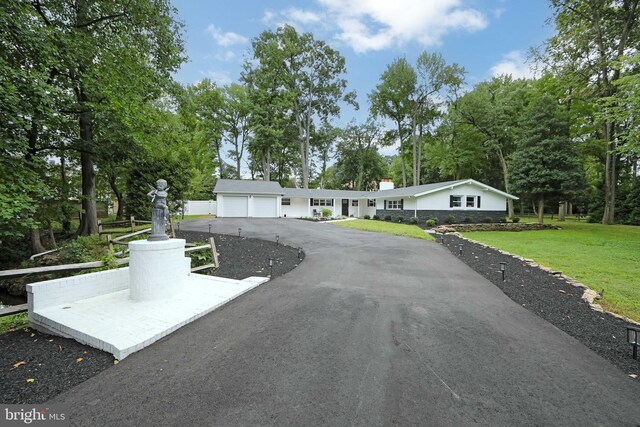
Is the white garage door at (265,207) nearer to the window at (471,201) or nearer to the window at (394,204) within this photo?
the window at (394,204)

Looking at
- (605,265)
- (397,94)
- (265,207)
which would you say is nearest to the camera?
(605,265)

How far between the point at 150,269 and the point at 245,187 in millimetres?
22796

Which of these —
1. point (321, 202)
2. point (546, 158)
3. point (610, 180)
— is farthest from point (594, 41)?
point (321, 202)

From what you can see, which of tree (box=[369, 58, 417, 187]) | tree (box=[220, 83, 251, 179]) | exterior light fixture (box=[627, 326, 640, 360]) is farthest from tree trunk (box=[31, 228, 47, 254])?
tree (box=[369, 58, 417, 187])

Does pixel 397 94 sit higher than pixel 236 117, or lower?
higher

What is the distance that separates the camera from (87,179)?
11453 millimetres

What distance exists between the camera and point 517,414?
2.13 m

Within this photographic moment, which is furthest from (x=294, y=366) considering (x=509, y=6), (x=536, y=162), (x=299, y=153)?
(x=299, y=153)

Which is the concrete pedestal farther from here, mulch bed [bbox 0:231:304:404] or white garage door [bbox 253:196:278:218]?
white garage door [bbox 253:196:278:218]

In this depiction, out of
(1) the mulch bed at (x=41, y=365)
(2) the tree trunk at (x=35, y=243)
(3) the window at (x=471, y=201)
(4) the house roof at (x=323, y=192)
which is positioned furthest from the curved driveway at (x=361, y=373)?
(3) the window at (x=471, y=201)

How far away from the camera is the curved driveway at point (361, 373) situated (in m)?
2.11

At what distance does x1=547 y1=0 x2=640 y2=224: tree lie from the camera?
1741 centimetres

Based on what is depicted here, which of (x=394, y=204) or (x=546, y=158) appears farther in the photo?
(x=394, y=204)

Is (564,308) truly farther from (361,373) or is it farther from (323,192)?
(323,192)
